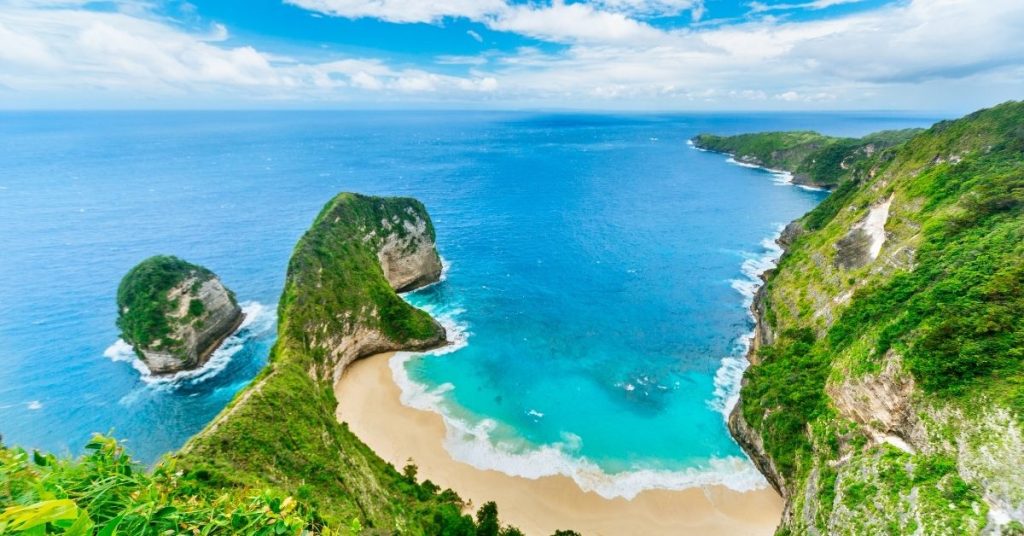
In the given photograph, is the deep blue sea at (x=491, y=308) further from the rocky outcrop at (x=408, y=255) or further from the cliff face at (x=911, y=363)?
the cliff face at (x=911, y=363)

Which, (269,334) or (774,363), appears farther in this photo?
(269,334)

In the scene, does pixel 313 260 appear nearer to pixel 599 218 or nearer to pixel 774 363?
pixel 774 363

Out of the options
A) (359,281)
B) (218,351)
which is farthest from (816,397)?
(218,351)

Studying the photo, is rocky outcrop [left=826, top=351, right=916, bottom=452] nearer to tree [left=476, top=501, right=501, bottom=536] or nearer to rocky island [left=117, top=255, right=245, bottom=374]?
tree [left=476, top=501, right=501, bottom=536]

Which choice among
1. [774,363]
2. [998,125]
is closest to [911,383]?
[774,363]

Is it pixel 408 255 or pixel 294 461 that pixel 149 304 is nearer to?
pixel 408 255

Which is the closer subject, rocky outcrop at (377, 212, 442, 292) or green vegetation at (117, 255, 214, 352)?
green vegetation at (117, 255, 214, 352)

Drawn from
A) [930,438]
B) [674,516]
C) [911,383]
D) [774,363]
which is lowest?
[674,516]

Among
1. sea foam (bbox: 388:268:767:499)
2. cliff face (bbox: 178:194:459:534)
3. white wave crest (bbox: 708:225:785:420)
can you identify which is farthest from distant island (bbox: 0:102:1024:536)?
sea foam (bbox: 388:268:767:499)
